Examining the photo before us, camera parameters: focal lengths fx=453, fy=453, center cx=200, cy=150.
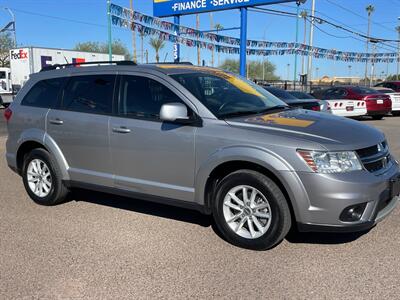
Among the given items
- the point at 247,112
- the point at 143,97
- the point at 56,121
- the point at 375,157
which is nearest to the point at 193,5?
the point at 56,121

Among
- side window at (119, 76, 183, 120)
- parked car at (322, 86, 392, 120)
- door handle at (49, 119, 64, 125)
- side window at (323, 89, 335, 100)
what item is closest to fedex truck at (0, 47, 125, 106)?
side window at (323, 89, 335, 100)

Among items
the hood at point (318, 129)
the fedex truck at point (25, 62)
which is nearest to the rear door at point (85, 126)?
the hood at point (318, 129)

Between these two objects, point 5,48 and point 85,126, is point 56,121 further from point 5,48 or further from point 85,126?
point 5,48

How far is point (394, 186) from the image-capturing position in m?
4.20

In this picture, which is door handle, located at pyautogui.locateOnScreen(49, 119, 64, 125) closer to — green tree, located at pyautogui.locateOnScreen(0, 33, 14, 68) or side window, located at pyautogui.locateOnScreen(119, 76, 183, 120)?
side window, located at pyautogui.locateOnScreen(119, 76, 183, 120)

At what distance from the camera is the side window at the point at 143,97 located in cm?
479

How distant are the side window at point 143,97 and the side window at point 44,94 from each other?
44.6 inches

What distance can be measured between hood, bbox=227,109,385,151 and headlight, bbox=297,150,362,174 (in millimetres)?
69

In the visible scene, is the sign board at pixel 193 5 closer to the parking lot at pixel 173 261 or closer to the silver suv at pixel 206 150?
the silver suv at pixel 206 150

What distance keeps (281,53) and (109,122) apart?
30266 millimetres

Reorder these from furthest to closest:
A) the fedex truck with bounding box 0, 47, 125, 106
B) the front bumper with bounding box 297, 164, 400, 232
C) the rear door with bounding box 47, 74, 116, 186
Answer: the fedex truck with bounding box 0, 47, 125, 106, the rear door with bounding box 47, 74, 116, 186, the front bumper with bounding box 297, 164, 400, 232

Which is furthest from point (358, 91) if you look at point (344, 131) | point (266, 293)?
point (266, 293)

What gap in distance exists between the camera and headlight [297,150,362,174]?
3.87 m

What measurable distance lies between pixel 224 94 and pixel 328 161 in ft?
4.93
